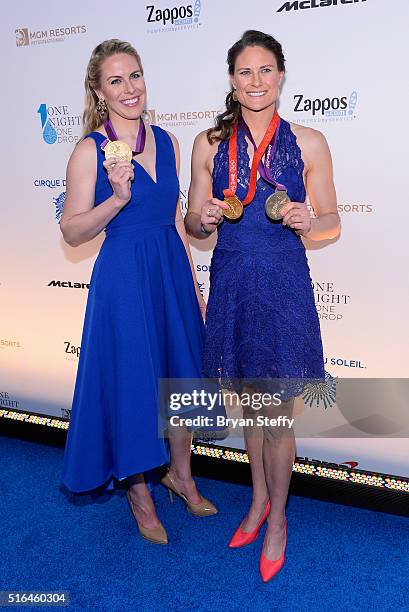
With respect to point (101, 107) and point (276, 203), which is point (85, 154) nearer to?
point (101, 107)

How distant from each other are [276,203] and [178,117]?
1.22 meters

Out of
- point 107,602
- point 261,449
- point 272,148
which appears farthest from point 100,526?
point 272,148

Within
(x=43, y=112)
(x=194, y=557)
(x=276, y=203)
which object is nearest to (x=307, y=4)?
(x=276, y=203)

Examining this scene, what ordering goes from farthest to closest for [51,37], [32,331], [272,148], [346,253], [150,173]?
[32,331], [51,37], [346,253], [150,173], [272,148]

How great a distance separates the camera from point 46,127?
3.69 metres

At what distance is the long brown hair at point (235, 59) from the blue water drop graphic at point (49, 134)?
4.62 ft

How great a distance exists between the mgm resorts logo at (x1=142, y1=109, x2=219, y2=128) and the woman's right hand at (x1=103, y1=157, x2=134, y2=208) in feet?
3.39

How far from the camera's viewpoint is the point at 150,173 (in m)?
2.64

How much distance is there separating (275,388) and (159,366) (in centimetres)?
53

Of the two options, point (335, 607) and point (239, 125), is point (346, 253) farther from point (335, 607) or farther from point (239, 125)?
point (335, 607)

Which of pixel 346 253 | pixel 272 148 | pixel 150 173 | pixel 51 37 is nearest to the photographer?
pixel 272 148

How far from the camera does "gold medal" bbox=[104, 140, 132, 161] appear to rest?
240 centimetres

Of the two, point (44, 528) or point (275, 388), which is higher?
point (275, 388)

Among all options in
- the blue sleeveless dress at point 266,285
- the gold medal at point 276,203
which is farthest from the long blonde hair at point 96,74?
the gold medal at point 276,203
